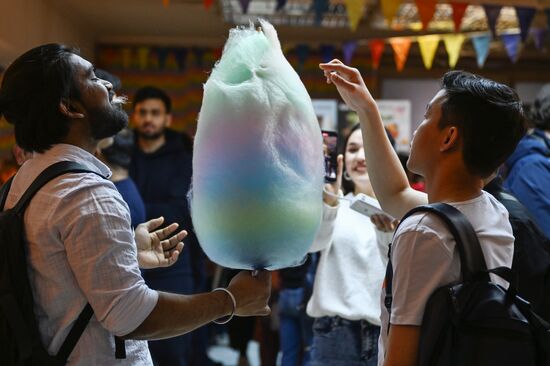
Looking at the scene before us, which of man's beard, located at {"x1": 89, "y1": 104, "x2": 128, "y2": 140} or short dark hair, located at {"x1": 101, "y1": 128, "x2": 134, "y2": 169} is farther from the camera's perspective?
short dark hair, located at {"x1": 101, "y1": 128, "x2": 134, "y2": 169}

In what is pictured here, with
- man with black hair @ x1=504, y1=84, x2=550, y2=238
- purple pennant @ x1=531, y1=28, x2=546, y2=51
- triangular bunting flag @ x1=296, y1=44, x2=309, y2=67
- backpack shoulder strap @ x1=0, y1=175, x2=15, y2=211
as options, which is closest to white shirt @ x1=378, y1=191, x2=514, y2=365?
backpack shoulder strap @ x1=0, y1=175, x2=15, y2=211

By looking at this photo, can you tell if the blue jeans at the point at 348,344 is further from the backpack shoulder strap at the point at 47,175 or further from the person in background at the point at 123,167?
the backpack shoulder strap at the point at 47,175

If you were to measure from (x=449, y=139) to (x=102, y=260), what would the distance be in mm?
675

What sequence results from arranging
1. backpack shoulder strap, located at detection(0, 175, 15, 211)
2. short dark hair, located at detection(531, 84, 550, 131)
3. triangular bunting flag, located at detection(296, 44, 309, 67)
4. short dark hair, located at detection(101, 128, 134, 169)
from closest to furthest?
backpack shoulder strap, located at detection(0, 175, 15, 211) → short dark hair, located at detection(531, 84, 550, 131) → short dark hair, located at detection(101, 128, 134, 169) → triangular bunting flag, located at detection(296, 44, 309, 67)

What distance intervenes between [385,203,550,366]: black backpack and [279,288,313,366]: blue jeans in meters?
2.14

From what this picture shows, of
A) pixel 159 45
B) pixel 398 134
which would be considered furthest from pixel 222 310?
pixel 159 45

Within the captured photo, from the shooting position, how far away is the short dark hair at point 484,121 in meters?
1.30

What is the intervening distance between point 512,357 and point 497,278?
0.17 metres

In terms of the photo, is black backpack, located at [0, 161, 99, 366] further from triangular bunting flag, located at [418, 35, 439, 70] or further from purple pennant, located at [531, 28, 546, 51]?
purple pennant, located at [531, 28, 546, 51]

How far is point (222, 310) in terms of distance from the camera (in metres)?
1.37

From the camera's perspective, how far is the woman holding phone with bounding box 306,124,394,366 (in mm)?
2225

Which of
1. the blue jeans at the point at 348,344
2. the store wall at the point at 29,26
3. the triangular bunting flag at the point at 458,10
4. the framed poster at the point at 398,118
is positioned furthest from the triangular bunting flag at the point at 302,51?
the blue jeans at the point at 348,344

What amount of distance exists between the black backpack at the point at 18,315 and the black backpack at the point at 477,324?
612mm

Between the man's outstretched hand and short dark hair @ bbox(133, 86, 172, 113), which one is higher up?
the man's outstretched hand
